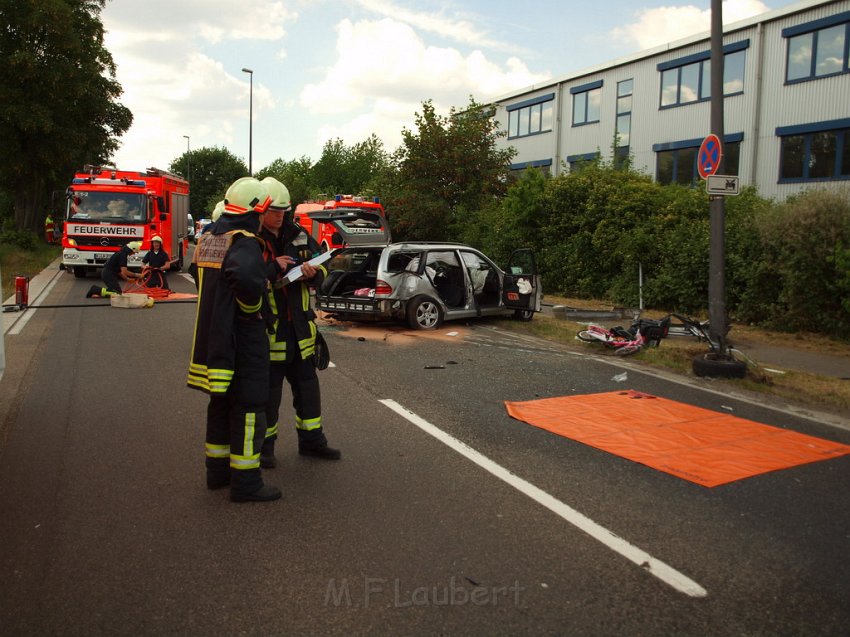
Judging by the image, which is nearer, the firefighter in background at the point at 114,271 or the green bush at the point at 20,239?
the firefighter in background at the point at 114,271

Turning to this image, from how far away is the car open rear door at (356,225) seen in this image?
12.1 metres

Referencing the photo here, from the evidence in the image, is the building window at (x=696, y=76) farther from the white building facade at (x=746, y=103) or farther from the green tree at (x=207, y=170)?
the green tree at (x=207, y=170)

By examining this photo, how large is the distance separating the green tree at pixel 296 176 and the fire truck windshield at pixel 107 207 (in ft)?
85.1

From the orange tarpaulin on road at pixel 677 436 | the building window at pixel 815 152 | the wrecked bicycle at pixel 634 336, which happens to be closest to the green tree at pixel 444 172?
the building window at pixel 815 152

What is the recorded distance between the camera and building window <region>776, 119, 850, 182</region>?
21922mm

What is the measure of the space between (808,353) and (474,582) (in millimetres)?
8981

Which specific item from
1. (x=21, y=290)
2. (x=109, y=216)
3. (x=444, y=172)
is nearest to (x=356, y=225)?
(x=21, y=290)

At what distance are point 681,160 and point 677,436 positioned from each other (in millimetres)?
23789

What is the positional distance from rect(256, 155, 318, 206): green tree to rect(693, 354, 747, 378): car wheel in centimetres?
4036

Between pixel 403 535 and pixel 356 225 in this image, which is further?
pixel 356 225

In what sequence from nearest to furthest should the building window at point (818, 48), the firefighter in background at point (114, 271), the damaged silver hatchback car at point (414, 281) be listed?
the damaged silver hatchback car at point (414, 281) < the firefighter in background at point (114, 271) < the building window at point (818, 48)

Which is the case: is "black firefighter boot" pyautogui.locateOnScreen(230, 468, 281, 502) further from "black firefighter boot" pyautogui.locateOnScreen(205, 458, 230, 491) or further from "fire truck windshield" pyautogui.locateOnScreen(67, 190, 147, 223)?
"fire truck windshield" pyautogui.locateOnScreen(67, 190, 147, 223)

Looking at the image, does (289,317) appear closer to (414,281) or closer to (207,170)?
(414,281)

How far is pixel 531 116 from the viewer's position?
36.0 m
